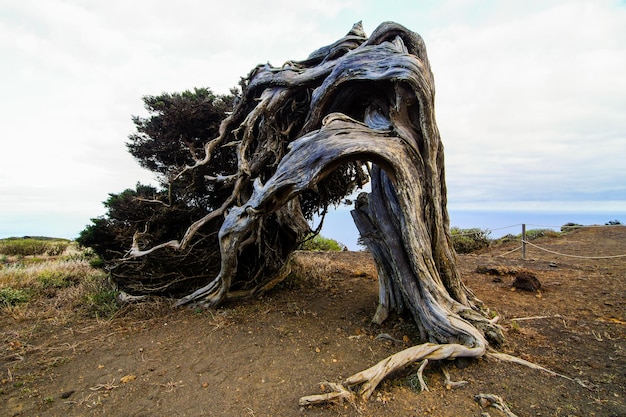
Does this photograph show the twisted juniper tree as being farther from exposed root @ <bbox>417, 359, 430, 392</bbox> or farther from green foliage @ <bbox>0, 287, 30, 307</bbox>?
green foliage @ <bbox>0, 287, 30, 307</bbox>

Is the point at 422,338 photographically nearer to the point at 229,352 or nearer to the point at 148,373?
the point at 229,352

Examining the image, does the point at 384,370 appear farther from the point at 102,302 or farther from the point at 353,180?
the point at 102,302

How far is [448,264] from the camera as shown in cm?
449

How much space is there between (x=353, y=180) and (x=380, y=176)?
224 centimetres

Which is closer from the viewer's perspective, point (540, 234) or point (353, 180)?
point (353, 180)

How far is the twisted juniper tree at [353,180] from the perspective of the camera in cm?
399

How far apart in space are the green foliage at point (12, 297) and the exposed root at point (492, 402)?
23.1 feet

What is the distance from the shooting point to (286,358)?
3781mm

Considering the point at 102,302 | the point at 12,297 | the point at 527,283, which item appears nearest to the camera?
the point at 102,302

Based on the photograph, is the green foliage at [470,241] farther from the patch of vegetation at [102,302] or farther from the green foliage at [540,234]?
the patch of vegetation at [102,302]

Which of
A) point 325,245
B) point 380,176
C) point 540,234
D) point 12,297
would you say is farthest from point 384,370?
point 540,234

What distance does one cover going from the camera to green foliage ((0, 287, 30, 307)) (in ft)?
19.0

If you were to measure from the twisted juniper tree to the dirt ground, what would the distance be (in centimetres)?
30

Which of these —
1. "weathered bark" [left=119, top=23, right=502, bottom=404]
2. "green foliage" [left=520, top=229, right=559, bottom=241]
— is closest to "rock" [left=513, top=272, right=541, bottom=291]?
"weathered bark" [left=119, top=23, right=502, bottom=404]
